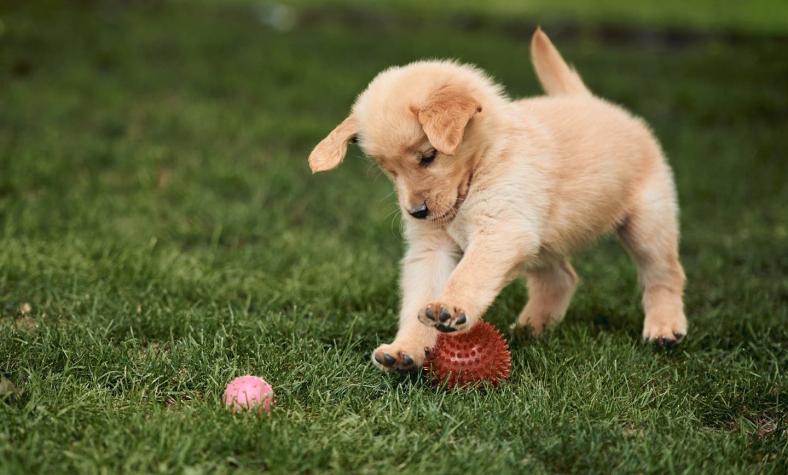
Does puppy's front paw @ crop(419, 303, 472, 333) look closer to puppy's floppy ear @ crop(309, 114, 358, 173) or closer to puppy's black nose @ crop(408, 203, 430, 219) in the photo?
puppy's black nose @ crop(408, 203, 430, 219)

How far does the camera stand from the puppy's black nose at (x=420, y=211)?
10.6 ft

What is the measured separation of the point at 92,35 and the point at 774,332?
25.7 ft

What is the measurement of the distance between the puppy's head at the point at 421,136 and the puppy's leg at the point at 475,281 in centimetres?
20

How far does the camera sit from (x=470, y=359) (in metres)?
3.21

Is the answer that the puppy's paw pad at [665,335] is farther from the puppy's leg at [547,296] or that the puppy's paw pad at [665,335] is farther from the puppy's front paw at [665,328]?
the puppy's leg at [547,296]

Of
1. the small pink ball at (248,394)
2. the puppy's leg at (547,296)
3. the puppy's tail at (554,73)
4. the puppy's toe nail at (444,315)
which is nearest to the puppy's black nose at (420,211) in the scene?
the puppy's toe nail at (444,315)

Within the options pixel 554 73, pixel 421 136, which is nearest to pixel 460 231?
pixel 421 136

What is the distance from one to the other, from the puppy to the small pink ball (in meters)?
0.45

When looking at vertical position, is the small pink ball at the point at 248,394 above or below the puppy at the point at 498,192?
below

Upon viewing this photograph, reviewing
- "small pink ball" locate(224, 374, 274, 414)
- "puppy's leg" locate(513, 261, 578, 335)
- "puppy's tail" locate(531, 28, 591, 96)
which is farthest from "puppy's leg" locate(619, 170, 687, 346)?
"small pink ball" locate(224, 374, 274, 414)

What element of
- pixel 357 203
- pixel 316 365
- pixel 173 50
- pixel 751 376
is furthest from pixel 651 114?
pixel 316 365

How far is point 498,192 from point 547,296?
2.65ft

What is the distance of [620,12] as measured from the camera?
44.9 feet

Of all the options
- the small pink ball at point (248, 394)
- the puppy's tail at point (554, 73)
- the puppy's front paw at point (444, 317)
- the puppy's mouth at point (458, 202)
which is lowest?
the small pink ball at point (248, 394)
